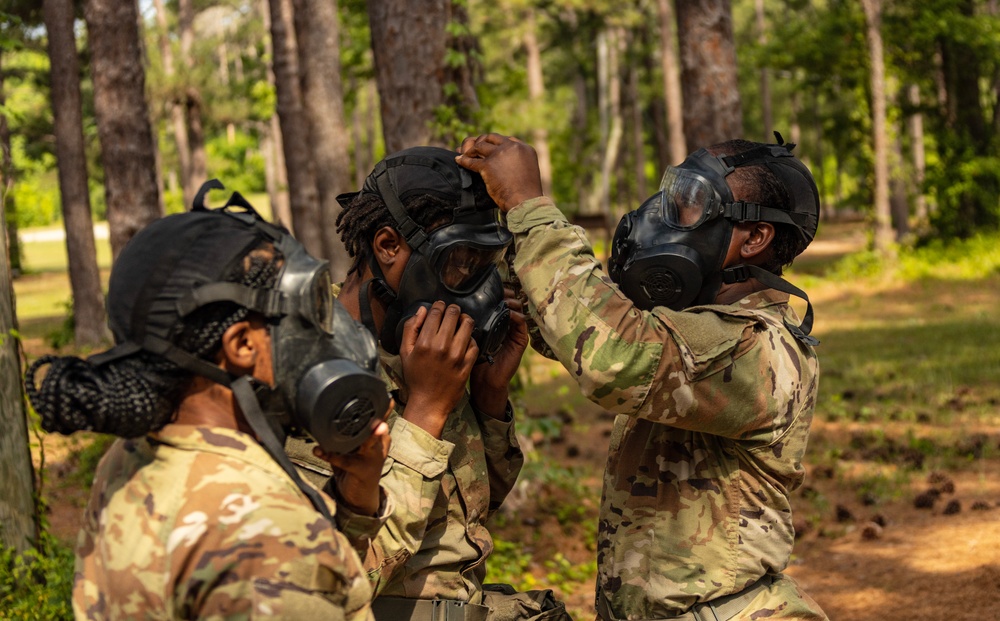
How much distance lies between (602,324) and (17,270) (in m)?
38.5

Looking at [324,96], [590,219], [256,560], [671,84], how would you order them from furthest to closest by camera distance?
1. [590,219]
2. [671,84]
3. [324,96]
4. [256,560]

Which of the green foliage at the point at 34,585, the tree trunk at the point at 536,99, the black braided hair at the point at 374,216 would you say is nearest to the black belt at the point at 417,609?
the black braided hair at the point at 374,216

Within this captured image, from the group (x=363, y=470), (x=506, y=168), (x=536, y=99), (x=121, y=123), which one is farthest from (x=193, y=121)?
(x=363, y=470)

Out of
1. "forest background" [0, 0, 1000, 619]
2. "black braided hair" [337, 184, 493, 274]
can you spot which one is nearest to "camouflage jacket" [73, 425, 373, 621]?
"black braided hair" [337, 184, 493, 274]

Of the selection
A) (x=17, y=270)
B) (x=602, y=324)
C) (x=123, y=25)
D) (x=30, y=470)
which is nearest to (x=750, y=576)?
(x=602, y=324)

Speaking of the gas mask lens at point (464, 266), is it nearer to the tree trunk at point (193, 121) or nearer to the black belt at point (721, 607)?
the black belt at point (721, 607)

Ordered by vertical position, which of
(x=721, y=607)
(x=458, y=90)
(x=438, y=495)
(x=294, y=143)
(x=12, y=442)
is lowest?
(x=721, y=607)

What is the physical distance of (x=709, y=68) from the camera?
1090cm

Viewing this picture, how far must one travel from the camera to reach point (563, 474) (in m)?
8.49

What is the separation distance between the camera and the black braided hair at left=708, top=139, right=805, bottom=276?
2.95 metres

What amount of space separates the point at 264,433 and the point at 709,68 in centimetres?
973

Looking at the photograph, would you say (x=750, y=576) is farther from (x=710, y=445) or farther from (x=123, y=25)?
(x=123, y=25)

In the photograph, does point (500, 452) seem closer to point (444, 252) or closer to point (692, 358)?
point (444, 252)

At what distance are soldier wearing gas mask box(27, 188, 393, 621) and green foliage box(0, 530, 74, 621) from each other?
322 cm
